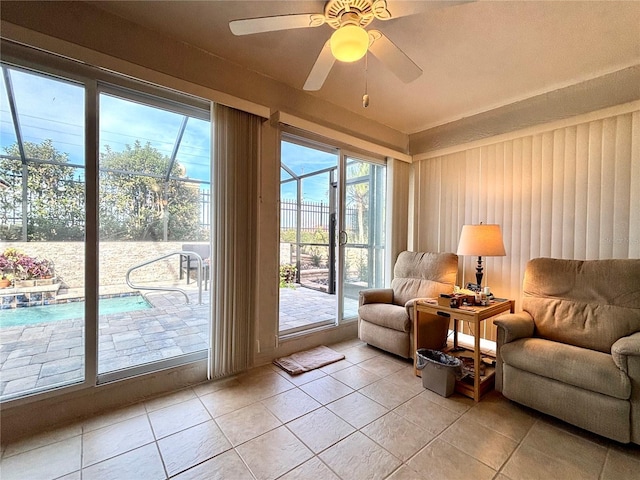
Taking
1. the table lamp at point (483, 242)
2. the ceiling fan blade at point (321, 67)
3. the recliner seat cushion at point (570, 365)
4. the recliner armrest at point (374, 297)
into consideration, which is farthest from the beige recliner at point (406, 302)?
the ceiling fan blade at point (321, 67)

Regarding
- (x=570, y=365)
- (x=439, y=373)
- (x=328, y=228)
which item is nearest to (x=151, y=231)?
(x=328, y=228)

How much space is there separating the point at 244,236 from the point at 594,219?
2.98 m

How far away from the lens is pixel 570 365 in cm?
174

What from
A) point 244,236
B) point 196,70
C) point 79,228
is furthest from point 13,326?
point 196,70

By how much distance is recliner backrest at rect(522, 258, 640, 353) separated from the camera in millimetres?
1983

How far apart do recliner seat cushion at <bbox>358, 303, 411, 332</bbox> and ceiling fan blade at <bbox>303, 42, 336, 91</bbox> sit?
2.08 meters

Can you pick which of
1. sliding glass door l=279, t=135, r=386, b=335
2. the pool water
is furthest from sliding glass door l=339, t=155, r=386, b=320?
the pool water

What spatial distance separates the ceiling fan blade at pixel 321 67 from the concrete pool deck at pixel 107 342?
6.10 feet

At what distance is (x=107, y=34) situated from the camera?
1870mm

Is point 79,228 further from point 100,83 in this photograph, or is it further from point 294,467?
point 294,467

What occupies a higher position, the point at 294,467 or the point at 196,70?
the point at 196,70

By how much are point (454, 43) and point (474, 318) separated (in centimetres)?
204

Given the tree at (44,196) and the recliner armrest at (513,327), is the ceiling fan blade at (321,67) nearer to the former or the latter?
the tree at (44,196)

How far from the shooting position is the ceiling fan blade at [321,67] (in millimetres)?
1685
